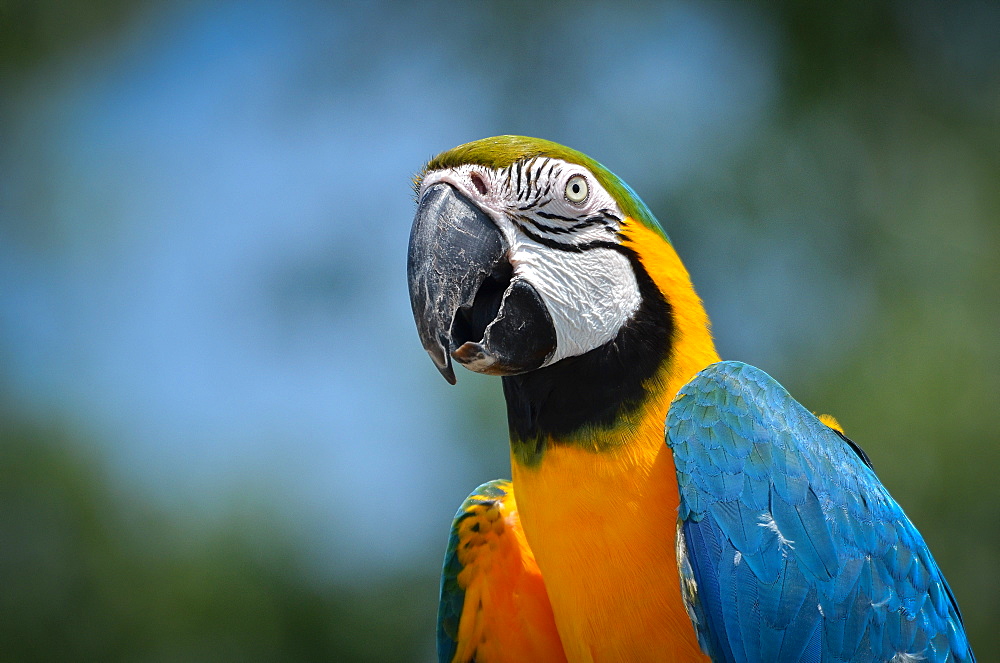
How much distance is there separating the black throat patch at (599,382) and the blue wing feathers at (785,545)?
122 millimetres

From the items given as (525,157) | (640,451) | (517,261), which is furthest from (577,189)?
(640,451)

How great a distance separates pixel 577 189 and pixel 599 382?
1.57ft

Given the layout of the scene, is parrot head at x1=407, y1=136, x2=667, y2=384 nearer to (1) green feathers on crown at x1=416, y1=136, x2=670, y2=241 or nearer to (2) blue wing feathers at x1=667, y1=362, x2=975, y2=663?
(1) green feathers on crown at x1=416, y1=136, x2=670, y2=241

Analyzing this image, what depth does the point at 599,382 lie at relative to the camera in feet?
5.86

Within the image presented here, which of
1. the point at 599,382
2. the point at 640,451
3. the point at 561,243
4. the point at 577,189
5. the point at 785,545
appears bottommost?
the point at 785,545

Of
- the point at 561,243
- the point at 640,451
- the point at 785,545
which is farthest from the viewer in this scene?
the point at 561,243

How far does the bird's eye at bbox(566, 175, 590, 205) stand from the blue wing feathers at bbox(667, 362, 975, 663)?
52 centimetres

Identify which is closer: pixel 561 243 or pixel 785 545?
pixel 785 545

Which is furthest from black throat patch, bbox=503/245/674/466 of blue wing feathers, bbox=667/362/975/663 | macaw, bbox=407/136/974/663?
blue wing feathers, bbox=667/362/975/663

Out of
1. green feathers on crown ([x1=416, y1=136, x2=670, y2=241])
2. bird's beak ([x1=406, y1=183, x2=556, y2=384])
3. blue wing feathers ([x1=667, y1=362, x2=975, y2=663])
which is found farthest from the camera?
green feathers on crown ([x1=416, y1=136, x2=670, y2=241])

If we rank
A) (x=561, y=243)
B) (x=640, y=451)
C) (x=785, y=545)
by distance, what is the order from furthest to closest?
1. (x=561, y=243)
2. (x=640, y=451)
3. (x=785, y=545)

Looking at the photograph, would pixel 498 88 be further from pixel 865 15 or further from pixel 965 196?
pixel 965 196

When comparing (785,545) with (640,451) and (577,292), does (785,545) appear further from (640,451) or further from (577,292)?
(577,292)

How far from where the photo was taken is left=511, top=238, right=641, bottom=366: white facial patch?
1.78 meters
